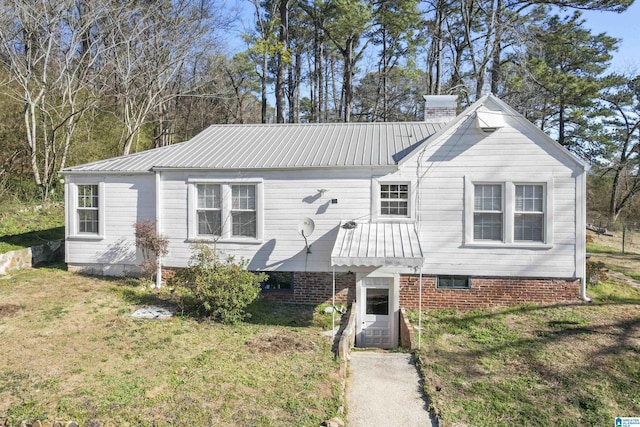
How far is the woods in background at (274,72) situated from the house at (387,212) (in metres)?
8.86

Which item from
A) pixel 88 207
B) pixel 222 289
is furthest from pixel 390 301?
pixel 88 207

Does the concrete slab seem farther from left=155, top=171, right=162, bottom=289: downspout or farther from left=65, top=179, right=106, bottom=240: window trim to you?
left=65, top=179, right=106, bottom=240: window trim

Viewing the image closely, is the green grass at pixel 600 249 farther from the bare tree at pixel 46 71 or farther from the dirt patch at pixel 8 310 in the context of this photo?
the bare tree at pixel 46 71

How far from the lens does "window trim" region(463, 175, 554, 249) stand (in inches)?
396

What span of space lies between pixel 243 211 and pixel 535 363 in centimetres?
818

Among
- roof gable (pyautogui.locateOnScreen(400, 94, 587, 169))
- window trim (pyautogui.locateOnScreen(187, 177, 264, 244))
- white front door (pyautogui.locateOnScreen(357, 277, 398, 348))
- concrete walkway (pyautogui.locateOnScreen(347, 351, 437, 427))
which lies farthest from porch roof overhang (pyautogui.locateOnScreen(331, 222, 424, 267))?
window trim (pyautogui.locateOnScreen(187, 177, 264, 244))

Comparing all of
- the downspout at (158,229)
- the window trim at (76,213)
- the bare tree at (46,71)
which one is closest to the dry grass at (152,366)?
the downspout at (158,229)

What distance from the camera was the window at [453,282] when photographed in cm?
1055

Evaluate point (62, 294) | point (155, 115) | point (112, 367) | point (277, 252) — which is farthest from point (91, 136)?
point (112, 367)

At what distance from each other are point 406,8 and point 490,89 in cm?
733

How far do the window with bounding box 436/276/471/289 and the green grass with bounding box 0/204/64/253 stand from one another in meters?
13.9

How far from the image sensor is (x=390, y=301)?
10.6m

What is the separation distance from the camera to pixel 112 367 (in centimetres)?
659

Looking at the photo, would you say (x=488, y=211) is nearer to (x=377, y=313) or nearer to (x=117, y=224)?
(x=377, y=313)
